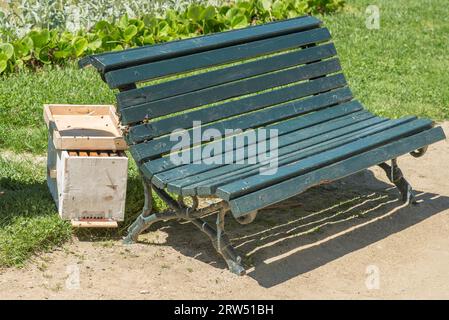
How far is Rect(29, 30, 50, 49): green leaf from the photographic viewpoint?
26.8 feet

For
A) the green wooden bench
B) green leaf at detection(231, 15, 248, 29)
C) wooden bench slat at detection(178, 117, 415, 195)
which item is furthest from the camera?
green leaf at detection(231, 15, 248, 29)

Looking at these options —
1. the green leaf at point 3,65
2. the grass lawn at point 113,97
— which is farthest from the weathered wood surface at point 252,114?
the green leaf at point 3,65

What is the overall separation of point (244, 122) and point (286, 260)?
2.91 ft

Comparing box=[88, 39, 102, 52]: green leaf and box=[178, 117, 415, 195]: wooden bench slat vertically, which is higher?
box=[178, 117, 415, 195]: wooden bench slat

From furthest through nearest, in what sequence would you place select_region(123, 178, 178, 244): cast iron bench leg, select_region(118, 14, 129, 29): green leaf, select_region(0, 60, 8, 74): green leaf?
select_region(118, 14, 129, 29): green leaf < select_region(0, 60, 8, 74): green leaf < select_region(123, 178, 178, 244): cast iron bench leg

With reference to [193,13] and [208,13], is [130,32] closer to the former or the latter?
[193,13]

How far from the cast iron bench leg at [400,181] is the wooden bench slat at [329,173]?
1.23 ft

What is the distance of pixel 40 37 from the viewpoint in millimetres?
8156

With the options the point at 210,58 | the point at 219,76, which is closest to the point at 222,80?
the point at 219,76

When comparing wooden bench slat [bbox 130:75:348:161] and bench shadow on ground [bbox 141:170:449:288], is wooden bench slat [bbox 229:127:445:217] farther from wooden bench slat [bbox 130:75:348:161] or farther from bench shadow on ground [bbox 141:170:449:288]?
wooden bench slat [bbox 130:75:348:161]

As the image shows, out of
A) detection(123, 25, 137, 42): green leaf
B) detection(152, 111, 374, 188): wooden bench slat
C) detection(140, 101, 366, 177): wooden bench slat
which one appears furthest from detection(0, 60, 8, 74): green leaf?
detection(152, 111, 374, 188): wooden bench slat

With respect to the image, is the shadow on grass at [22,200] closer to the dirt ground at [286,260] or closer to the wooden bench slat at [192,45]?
the dirt ground at [286,260]

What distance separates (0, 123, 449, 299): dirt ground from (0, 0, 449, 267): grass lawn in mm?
192

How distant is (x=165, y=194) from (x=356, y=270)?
42.4 inches
